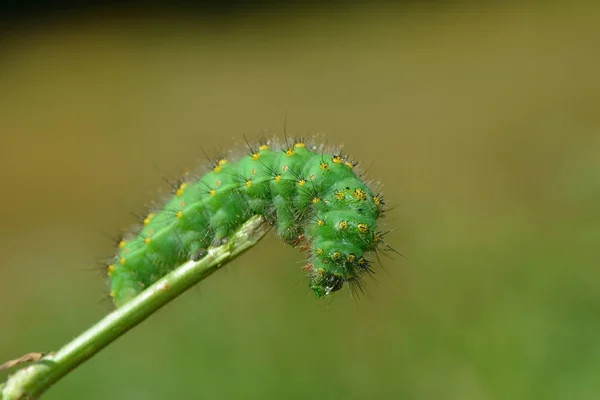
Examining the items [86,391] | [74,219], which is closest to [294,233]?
[86,391]

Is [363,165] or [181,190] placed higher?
[363,165]

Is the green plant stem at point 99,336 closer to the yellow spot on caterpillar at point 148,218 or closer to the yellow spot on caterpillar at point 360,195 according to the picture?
the yellow spot on caterpillar at point 360,195

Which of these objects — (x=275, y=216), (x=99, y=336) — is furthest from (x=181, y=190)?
(x=99, y=336)

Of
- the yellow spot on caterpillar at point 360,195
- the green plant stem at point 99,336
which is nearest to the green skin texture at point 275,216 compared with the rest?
the yellow spot on caterpillar at point 360,195

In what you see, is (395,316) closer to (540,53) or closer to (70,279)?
(70,279)

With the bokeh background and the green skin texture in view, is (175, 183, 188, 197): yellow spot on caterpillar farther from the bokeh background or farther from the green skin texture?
the bokeh background

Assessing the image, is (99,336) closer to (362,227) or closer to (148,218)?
(362,227)
